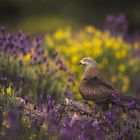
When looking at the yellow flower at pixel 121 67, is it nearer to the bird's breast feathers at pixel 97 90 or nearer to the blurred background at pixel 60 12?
the bird's breast feathers at pixel 97 90

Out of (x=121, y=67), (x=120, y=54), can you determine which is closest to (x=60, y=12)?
(x=120, y=54)

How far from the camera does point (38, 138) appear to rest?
505 cm

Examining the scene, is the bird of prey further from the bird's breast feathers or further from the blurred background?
the blurred background

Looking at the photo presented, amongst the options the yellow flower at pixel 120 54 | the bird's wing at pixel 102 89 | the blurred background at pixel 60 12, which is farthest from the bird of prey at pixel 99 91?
the blurred background at pixel 60 12

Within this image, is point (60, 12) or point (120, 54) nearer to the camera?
point (120, 54)

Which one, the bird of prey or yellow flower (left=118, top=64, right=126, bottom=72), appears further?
yellow flower (left=118, top=64, right=126, bottom=72)

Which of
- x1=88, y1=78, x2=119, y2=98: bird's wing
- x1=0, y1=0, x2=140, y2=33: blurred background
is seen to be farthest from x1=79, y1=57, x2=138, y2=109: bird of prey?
x1=0, y1=0, x2=140, y2=33: blurred background

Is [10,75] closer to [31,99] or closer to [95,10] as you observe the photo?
[31,99]

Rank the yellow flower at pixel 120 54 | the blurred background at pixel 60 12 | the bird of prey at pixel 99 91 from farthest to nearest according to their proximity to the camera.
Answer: the blurred background at pixel 60 12
the yellow flower at pixel 120 54
the bird of prey at pixel 99 91

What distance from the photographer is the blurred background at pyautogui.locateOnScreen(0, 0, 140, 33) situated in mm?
18562

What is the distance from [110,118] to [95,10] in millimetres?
14366

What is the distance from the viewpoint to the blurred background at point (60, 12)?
60.9 ft

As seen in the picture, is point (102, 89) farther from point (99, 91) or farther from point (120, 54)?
point (120, 54)

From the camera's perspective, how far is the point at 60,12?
758 inches
